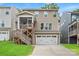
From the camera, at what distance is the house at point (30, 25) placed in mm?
28406

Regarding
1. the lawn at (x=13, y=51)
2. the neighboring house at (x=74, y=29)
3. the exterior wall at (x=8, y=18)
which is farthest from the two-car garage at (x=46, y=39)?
the lawn at (x=13, y=51)

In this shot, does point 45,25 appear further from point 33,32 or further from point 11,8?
point 11,8

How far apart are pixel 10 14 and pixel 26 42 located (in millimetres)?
3420

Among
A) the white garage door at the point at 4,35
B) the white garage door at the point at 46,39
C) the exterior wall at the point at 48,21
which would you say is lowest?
the white garage door at the point at 46,39

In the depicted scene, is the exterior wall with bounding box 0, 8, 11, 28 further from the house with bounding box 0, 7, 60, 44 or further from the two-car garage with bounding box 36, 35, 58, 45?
the two-car garage with bounding box 36, 35, 58, 45

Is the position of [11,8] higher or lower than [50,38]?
higher

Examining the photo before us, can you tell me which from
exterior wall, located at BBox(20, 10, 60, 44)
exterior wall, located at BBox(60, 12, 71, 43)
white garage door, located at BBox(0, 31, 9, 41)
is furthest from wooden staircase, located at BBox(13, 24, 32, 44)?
exterior wall, located at BBox(60, 12, 71, 43)

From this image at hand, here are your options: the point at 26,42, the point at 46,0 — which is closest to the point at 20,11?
the point at 26,42

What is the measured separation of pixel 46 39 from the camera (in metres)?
29.1

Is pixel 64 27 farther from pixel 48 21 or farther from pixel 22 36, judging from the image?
pixel 22 36

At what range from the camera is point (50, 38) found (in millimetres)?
29406

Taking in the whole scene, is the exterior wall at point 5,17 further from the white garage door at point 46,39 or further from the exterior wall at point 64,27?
the exterior wall at point 64,27

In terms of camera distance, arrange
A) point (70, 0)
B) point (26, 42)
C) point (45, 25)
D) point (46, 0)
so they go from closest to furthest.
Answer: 1. point (70, 0)
2. point (46, 0)
3. point (26, 42)
4. point (45, 25)

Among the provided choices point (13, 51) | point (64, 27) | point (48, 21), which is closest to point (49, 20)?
point (48, 21)
